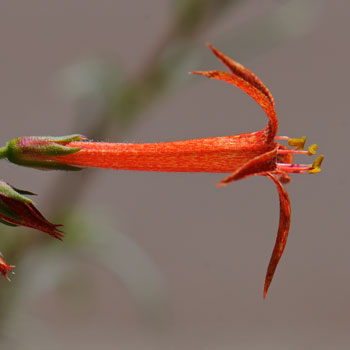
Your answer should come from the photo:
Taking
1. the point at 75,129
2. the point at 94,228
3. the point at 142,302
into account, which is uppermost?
the point at 75,129

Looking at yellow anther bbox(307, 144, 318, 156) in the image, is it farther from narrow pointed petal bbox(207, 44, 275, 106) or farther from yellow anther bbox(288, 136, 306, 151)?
narrow pointed petal bbox(207, 44, 275, 106)

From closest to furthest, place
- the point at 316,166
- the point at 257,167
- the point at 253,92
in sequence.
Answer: the point at 257,167, the point at 253,92, the point at 316,166

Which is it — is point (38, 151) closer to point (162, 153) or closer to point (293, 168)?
point (162, 153)

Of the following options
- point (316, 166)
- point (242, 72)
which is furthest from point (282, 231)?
point (242, 72)

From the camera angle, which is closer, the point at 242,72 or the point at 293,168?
the point at 242,72

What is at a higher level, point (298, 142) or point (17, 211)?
point (298, 142)

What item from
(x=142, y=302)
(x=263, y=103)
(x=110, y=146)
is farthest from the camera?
(x=142, y=302)

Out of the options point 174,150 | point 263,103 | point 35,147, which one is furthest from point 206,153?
point 35,147

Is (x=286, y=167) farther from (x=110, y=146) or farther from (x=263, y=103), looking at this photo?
(x=110, y=146)
